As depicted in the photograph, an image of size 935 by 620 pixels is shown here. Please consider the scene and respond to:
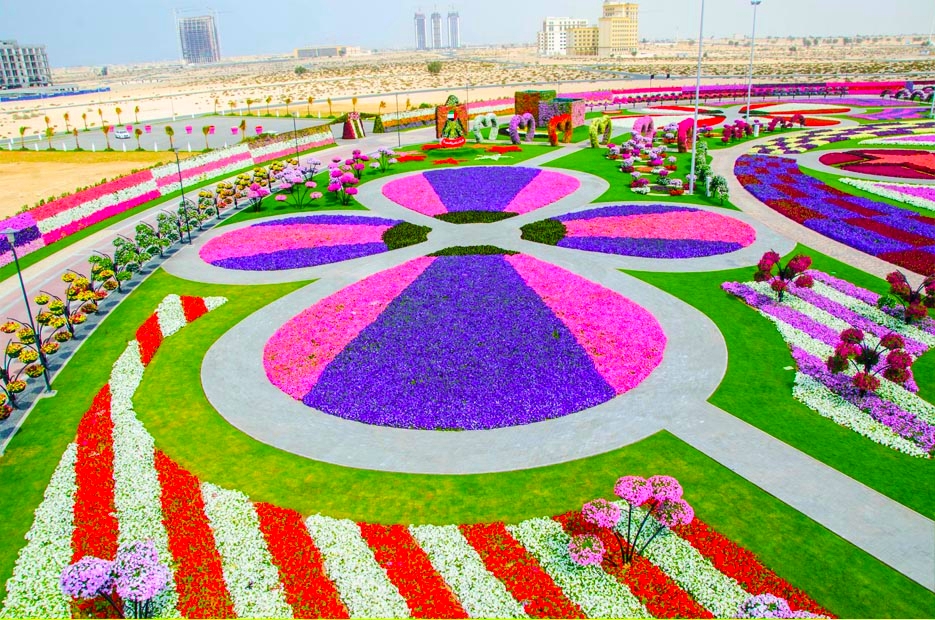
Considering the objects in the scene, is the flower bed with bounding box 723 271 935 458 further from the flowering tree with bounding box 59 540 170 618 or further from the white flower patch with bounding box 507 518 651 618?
the flowering tree with bounding box 59 540 170 618

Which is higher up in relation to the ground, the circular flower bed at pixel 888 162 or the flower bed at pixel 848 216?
the circular flower bed at pixel 888 162

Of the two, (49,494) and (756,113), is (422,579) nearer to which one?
(49,494)

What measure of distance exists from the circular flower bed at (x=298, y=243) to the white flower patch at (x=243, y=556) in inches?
681

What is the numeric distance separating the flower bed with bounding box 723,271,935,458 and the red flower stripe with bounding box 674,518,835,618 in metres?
6.38

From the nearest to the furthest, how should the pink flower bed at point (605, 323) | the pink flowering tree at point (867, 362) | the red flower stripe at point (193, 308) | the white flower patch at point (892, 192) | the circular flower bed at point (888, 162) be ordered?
the pink flowering tree at point (867, 362)
the pink flower bed at point (605, 323)
the red flower stripe at point (193, 308)
the white flower patch at point (892, 192)
the circular flower bed at point (888, 162)

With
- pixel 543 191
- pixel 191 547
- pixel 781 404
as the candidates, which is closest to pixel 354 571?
pixel 191 547

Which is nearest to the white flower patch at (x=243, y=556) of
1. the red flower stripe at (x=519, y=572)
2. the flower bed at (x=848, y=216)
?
the red flower stripe at (x=519, y=572)

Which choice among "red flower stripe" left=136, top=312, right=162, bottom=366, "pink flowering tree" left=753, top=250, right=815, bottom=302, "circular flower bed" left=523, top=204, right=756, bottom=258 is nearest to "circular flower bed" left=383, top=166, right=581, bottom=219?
"circular flower bed" left=523, top=204, right=756, bottom=258

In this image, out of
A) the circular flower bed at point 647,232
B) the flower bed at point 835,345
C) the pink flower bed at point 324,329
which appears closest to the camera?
the flower bed at point 835,345

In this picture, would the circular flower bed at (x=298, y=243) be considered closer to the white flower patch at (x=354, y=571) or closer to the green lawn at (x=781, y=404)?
the green lawn at (x=781, y=404)

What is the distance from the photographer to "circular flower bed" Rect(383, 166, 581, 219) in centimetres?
3912

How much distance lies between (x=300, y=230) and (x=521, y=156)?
85.2ft

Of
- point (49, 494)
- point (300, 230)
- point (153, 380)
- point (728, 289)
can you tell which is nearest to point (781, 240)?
point (728, 289)

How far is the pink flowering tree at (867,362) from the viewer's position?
58.1 feet
